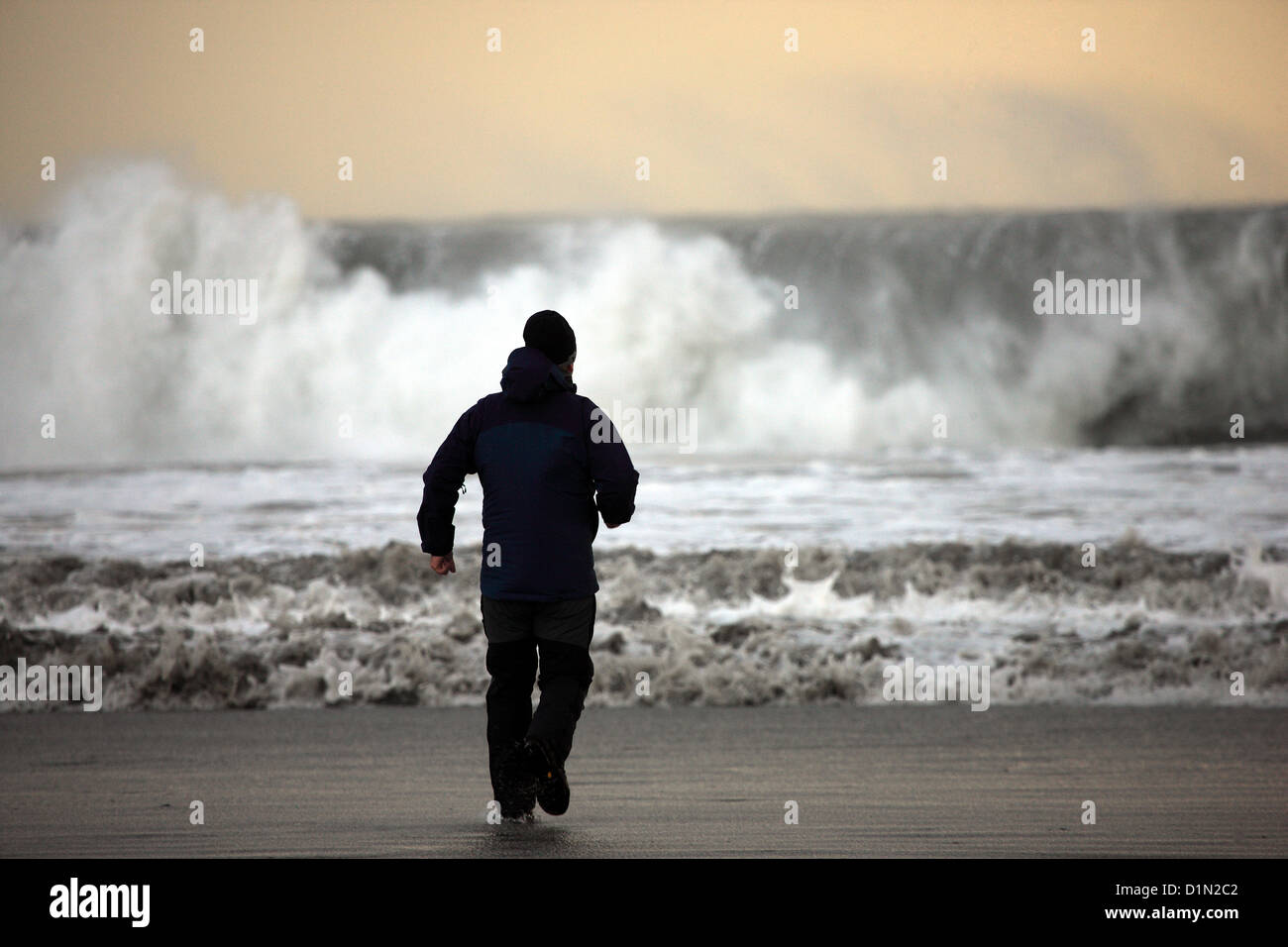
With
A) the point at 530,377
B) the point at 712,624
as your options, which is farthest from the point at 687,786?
the point at 712,624

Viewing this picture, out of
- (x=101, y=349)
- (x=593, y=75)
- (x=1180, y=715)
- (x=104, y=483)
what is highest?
(x=593, y=75)

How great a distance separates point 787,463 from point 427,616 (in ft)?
8.84

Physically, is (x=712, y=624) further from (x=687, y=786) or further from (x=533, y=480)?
(x=533, y=480)

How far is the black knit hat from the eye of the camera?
18.9 feet

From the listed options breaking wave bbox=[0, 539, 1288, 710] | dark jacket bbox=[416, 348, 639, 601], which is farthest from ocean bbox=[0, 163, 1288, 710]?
dark jacket bbox=[416, 348, 639, 601]

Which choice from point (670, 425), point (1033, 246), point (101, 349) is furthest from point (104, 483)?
point (1033, 246)

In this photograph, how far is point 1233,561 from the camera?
40.8ft

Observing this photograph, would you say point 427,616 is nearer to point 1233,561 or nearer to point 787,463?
point 787,463

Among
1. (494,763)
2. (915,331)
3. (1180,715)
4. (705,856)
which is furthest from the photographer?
(915,331)

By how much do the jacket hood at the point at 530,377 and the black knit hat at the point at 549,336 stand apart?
52 millimetres

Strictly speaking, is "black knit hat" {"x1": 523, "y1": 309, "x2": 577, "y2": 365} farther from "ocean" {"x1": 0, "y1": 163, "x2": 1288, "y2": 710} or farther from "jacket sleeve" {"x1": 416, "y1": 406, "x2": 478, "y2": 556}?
"ocean" {"x1": 0, "y1": 163, "x2": 1288, "y2": 710}

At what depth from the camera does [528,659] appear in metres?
5.78

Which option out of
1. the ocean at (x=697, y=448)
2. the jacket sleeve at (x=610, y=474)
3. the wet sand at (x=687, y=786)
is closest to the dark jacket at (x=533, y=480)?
the jacket sleeve at (x=610, y=474)

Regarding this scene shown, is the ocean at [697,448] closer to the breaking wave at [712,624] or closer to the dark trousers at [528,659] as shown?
the breaking wave at [712,624]
